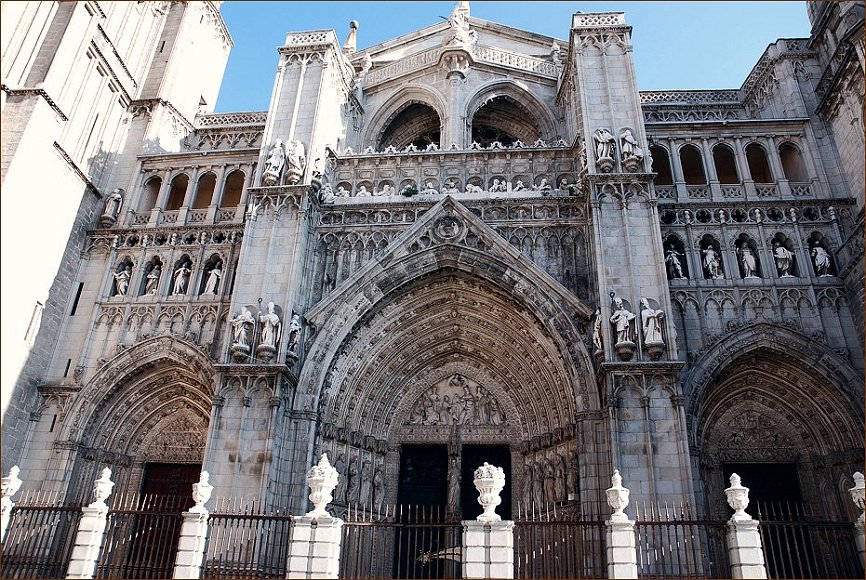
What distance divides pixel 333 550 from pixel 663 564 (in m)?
7.09

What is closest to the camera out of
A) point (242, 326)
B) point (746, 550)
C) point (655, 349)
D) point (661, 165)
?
point (746, 550)

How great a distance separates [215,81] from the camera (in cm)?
3008

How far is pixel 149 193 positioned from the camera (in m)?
23.1

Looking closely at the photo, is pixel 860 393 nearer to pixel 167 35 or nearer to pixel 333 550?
pixel 333 550

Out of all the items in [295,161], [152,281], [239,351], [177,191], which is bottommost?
[239,351]

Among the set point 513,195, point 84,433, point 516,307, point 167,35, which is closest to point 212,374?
point 84,433

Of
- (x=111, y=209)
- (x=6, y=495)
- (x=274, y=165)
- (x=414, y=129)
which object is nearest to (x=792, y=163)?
(x=414, y=129)

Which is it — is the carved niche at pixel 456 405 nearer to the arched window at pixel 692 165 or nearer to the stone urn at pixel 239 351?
the stone urn at pixel 239 351

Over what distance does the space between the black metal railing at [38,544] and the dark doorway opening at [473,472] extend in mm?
10218

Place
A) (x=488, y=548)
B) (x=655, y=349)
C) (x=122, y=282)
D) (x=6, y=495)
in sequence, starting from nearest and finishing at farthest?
(x=488, y=548)
(x=6, y=495)
(x=655, y=349)
(x=122, y=282)

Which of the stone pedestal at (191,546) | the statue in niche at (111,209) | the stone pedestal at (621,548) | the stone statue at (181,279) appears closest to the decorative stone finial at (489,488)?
the stone pedestal at (621,548)

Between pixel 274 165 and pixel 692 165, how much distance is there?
14723 mm

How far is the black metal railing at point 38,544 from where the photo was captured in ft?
53.4

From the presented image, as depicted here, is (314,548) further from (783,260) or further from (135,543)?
(783,260)
